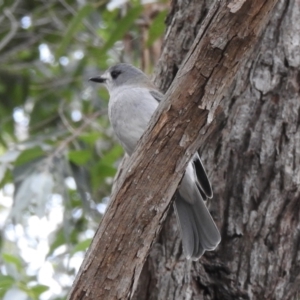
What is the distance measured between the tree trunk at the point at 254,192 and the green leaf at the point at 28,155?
1.07 metres

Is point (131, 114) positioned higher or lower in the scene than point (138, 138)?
higher

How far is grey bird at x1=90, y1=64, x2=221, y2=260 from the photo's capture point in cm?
253

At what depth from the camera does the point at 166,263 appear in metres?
2.63

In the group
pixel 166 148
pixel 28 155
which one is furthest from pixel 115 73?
pixel 166 148

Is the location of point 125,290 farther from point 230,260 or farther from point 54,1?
point 54,1

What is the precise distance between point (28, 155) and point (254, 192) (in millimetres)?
1410

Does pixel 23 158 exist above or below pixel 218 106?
above

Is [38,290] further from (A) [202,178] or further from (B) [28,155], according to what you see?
(A) [202,178]

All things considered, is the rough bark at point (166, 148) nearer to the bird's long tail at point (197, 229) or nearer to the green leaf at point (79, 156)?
the bird's long tail at point (197, 229)

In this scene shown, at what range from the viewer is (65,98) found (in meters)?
4.93

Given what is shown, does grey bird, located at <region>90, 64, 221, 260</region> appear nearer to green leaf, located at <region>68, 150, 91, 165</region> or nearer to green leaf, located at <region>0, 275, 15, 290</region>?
green leaf, located at <region>68, 150, 91, 165</region>

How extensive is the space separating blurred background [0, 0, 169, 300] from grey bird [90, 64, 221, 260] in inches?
18.7

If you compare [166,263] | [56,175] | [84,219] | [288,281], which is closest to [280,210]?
[288,281]

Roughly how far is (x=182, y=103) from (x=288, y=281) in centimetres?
97
